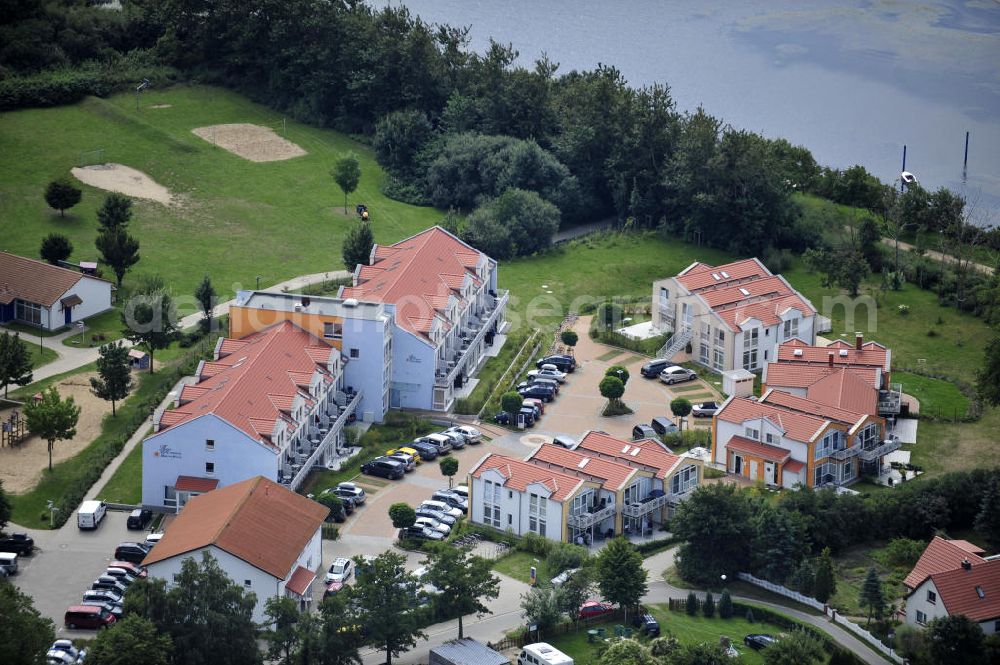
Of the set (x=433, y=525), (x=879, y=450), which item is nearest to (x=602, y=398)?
(x=879, y=450)

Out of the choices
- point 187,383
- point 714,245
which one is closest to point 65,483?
point 187,383

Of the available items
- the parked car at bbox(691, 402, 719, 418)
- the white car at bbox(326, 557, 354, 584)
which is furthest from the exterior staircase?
the white car at bbox(326, 557, 354, 584)

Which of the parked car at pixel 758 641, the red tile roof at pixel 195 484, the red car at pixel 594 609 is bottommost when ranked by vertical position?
the parked car at pixel 758 641

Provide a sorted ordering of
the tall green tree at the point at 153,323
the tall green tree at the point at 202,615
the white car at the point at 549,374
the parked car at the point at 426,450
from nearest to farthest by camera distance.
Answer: the tall green tree at the point at 202,615, the parked car at the point at 426,450, the tall green tree at the point at 153,323, the white car at the point at 549,374

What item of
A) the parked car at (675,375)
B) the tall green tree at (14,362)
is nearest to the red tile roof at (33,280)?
the tall green tree at (14,362)

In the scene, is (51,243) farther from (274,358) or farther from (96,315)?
(274,358)

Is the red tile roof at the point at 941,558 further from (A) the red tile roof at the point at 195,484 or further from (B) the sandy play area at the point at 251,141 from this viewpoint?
(B) the sandy play area at the point at 251,141
